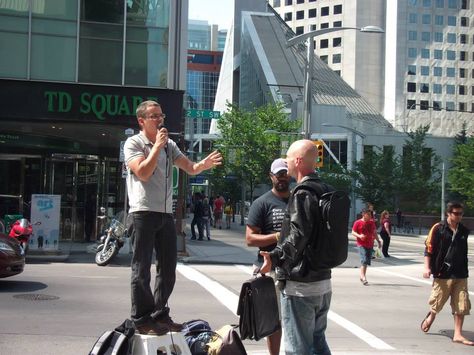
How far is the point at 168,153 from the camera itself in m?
5.07

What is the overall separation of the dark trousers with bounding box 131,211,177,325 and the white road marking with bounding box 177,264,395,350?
372 centimetres

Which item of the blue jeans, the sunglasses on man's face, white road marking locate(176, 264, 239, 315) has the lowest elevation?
white road marking locate(176, 264, 239, 315)

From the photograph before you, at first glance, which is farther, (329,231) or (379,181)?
(379,181)

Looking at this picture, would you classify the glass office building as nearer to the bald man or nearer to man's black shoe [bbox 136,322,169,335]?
man's black shoe [bbox 136,322,169,335]

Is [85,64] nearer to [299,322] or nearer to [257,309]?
[257,309]

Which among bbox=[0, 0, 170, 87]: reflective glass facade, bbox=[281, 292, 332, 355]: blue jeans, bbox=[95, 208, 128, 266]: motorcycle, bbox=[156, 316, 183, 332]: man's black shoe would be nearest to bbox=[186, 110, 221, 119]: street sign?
bbox=[0, 0, 170, 87]: reflective glass facade

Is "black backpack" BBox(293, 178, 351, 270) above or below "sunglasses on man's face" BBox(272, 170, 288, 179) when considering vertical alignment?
below

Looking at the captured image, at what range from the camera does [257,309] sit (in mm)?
4527

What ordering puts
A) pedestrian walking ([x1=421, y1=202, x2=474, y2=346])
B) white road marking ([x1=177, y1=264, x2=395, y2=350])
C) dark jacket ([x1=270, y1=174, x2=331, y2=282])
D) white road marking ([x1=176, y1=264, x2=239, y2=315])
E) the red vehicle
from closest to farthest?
dark jacket ([x1=270, y1=174, x2=331, y2=282])
white road marking ([x1=177, y1=264, x2=395, y2=350])
pedestrian walking ([x1=421, y1=202, x2=474, y2=346])
white road marking ([x1=176, y1=264, x2=239, y2=315])
the red vehicle

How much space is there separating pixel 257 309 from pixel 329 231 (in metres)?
0.85

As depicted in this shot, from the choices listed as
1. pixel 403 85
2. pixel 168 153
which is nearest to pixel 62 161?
pixel 168 153

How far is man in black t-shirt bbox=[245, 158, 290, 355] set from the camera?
5.93m

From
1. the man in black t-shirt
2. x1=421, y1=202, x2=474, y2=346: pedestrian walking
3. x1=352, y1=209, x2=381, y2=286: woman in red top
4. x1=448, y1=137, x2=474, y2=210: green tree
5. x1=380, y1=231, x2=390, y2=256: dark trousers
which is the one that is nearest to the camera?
the man in black t-shirt

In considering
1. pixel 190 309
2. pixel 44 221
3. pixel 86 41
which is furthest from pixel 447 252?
pixel 86 41
